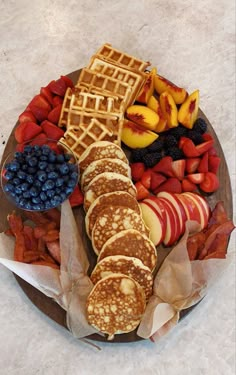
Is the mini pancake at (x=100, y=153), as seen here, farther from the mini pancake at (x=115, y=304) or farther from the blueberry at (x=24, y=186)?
the mini pancake at (x=115, y=304)

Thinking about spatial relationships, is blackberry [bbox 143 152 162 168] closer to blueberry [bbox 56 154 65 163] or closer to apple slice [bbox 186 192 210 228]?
apple slice [bbox 186 192 210 228]

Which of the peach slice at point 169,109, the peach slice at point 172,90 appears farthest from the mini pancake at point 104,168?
the peach slice at point 172,90

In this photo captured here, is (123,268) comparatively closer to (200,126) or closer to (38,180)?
(38,180)

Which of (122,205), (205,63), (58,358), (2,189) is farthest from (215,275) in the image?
(205,63)

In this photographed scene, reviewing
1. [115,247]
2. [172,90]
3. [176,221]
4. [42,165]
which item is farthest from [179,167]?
[42,165]

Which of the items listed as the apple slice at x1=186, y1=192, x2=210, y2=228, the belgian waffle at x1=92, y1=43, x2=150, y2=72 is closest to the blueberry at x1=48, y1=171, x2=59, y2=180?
the apple slice at x1=186, y1=192, x2=210, y2=228

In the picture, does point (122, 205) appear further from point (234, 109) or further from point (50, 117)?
point (234, 109)
